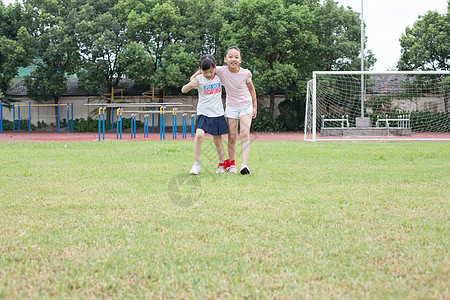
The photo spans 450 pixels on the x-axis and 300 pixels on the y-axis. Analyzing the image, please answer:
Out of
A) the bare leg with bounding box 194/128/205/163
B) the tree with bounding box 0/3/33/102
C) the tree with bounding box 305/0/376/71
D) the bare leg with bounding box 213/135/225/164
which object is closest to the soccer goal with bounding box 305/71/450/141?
the tree with bounding box 305/0/376/71

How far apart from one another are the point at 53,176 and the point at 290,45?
2148 cm

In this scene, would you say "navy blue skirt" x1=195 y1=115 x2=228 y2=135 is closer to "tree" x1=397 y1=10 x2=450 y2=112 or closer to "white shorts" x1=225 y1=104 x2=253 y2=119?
"white shorts" x1=225 y1=104 x2=253 y2=119

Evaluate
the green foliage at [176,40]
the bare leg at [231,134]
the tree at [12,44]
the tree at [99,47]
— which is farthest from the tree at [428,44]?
the bare leg at [231,134]

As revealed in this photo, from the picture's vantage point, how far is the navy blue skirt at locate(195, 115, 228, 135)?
5.50m

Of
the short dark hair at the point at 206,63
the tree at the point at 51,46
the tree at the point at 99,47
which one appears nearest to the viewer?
the short dark hair at the point at 206,63

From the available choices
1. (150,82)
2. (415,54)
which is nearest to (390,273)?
(150,82)

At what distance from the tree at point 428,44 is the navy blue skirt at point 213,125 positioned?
24.9 m

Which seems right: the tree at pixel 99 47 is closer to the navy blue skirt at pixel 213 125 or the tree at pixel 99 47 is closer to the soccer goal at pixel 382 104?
the soccer goal at pixel 382 104

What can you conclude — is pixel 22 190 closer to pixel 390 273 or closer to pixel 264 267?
pixel 264 267

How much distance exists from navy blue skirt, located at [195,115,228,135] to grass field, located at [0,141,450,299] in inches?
38.9

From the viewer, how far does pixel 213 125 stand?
551 cm

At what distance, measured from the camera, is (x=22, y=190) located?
4.05 meters

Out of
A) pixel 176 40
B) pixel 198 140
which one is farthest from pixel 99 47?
pixel 198 140

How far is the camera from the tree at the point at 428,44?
2628cm
